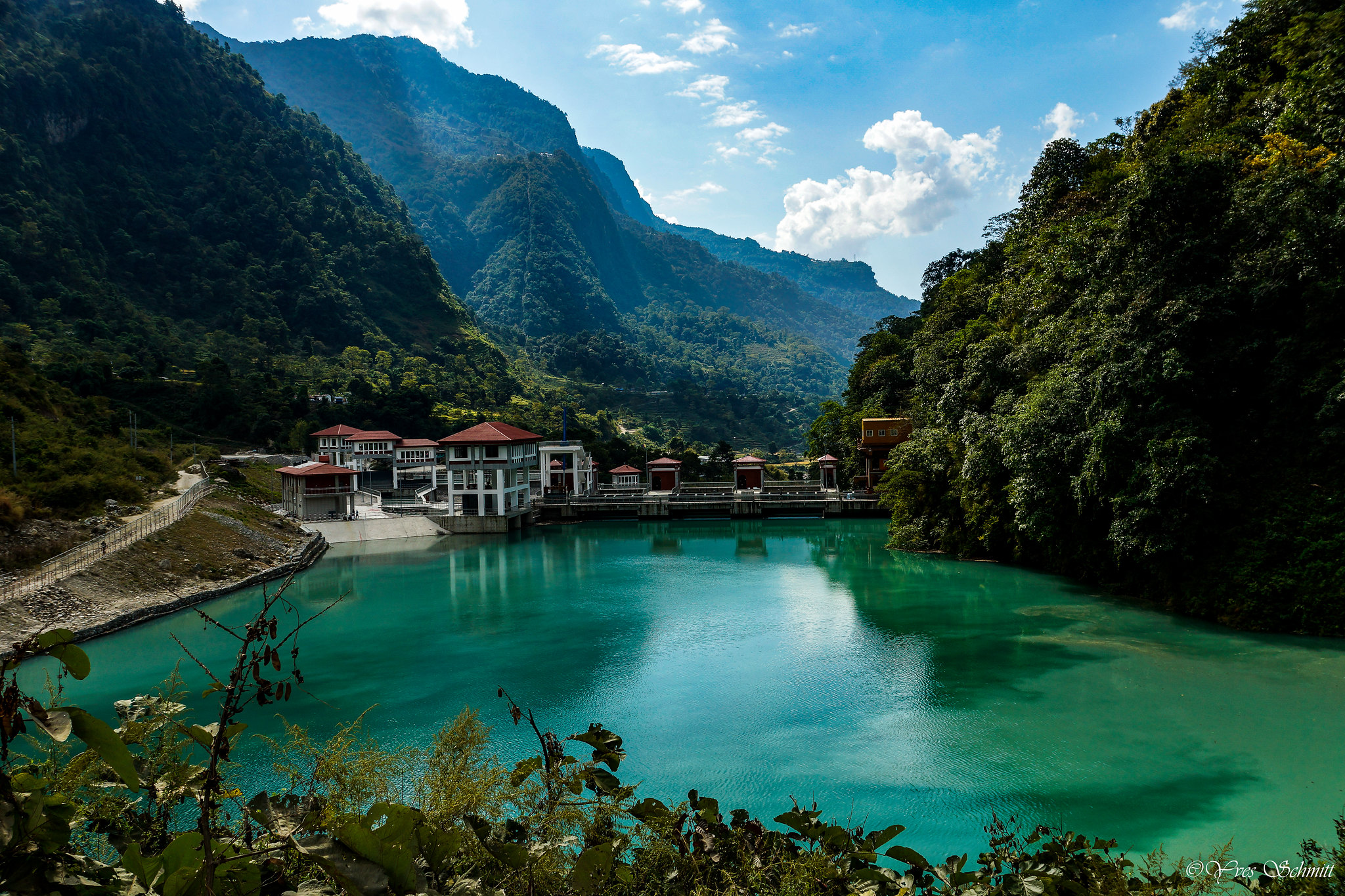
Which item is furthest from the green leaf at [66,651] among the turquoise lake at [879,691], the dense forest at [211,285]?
the dense forest at [211,285]

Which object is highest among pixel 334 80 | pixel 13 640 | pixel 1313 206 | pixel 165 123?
pixel 334 80

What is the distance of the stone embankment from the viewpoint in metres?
14.1

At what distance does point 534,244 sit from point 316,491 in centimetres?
11186

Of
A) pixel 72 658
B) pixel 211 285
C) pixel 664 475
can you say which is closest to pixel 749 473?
pixel 664 475

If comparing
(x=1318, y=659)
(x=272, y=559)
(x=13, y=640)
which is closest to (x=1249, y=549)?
(x=1318, y=659)

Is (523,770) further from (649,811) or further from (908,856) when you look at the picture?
(908,856)

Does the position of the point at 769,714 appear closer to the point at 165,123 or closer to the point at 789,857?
the point at 789,857

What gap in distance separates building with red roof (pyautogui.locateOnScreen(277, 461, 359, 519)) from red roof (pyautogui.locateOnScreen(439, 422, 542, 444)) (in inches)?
188

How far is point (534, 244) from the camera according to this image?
5276 inches

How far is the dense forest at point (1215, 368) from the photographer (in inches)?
515

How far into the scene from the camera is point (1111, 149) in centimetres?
2662

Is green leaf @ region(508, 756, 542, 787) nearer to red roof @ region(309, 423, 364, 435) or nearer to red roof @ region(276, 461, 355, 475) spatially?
red roof @ region(276, 461, 355, 475)

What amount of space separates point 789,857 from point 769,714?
25.8ft

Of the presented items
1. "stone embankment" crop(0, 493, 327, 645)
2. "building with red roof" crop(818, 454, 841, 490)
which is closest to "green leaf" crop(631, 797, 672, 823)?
"stone embankment" crop(0, 493, 327, 645)
